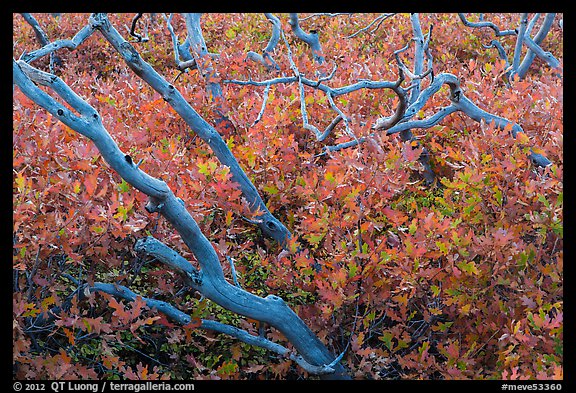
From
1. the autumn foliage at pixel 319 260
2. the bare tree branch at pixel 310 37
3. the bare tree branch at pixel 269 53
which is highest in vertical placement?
the bare tree branch at pixel 310 37

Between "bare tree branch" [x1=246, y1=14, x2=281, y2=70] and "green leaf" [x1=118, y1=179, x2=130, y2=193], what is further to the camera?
"bare tree branch" [x1=246, y1=14, x2=281, y2=70]

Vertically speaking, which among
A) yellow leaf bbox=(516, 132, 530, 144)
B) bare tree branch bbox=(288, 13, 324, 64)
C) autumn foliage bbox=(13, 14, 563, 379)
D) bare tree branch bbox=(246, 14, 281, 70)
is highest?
bare tree branch bbox=(288, 13, 324, 64)

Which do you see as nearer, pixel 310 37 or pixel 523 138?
pixel 523 138

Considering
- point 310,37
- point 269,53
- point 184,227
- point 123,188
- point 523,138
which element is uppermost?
point 310,37

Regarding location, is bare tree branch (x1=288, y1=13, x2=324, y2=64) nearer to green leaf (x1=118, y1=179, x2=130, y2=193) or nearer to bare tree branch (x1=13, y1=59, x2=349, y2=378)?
green leaf (x1=118, y1=179, x2=130, y2=193)

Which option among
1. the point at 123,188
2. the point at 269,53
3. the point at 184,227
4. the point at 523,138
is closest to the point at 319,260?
the point at 184,227

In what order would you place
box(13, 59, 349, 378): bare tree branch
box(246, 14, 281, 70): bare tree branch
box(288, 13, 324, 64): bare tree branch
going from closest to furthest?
box(13, 59, 349, 378): bare tree branch
box(246, 14, 281, 70): bare tree branch
box(288, 13, 324, 64): bare tree branch

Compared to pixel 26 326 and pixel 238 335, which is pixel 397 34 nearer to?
pixel 238 335

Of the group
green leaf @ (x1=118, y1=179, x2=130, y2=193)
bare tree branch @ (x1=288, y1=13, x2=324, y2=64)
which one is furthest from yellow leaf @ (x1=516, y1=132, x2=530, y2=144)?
bare tree branch @ (x1=288, y1=13, x2=324, y2=64)

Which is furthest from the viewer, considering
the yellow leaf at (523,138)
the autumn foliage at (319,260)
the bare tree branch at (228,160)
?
the bare tree branch at (228,160)

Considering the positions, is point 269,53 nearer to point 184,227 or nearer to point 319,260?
point 319,260

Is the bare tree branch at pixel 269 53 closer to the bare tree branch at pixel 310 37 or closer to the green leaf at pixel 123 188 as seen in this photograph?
the bare tree branch at pixel 310 37

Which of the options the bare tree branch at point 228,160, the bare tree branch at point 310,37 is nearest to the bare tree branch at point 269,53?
the bare tree branch at point 310,37
